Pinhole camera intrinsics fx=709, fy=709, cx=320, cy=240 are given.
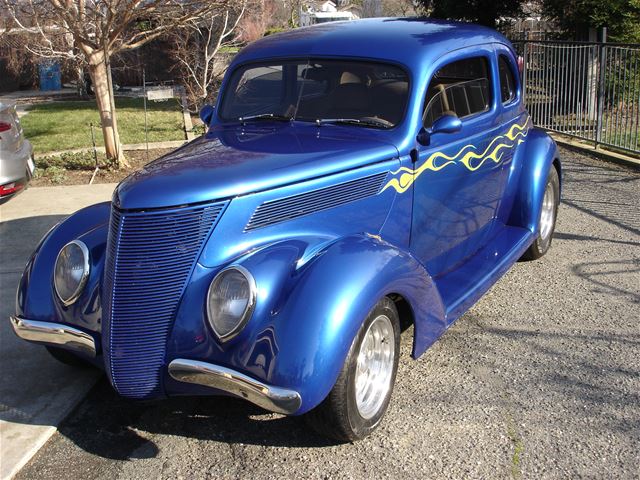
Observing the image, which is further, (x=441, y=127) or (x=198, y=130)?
(x=198, y=130)

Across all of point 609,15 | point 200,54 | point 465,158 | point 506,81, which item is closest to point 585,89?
point 609,15

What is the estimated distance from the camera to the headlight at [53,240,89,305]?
3.76m

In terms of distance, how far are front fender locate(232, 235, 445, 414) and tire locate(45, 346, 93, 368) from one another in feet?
5.12

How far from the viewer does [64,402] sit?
4.06 meters

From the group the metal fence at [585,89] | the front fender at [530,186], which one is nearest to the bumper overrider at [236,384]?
the front fender at [530,186]

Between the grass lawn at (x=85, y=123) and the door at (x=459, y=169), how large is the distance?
7739 millimetres

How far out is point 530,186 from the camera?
18.8ft

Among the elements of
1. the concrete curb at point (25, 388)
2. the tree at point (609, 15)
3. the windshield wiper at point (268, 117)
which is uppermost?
the tree at point (609, 15)

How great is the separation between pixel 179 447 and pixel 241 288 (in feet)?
3.35

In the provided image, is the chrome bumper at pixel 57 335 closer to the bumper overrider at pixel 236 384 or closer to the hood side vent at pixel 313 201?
the bumper overrider at pixel 236 384

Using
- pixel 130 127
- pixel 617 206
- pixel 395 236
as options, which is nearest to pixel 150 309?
pixel 395 236

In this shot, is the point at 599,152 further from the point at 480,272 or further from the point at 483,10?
the point at 480,272

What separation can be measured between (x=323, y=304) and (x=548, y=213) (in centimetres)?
384

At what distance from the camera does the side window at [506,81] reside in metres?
5.61
